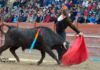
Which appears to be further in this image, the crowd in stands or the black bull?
the crowd in stands

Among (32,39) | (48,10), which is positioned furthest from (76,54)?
(48,10)

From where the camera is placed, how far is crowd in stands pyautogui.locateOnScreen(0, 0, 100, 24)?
18.0 meters

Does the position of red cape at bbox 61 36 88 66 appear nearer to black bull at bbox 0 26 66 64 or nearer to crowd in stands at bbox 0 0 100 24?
black bull at bbox 0 26 66 64

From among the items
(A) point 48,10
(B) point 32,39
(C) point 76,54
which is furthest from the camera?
(A) point 48,10

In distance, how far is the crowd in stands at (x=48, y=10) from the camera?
18.0 m

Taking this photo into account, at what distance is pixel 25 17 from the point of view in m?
21.0

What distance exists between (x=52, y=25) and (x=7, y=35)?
729 centimetres

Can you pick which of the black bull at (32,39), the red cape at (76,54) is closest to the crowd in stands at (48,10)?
the red cape at (76,54)

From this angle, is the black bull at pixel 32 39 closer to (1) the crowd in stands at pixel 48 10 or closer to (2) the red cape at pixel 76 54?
(2) the red cape at pixel 76 54

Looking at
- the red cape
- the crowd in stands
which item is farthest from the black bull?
the crowd in stands

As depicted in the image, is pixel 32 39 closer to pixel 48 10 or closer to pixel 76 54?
pixel 76 54

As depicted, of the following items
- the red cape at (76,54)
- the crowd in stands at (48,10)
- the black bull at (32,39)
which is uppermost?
the black bull at (32,39)

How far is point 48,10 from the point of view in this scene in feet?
65.8

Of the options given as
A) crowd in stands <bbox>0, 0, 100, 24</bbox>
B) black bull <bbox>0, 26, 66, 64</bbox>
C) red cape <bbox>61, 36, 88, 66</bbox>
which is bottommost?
crowd in stands <bbox>0, 0, 100, 24</bbox>
